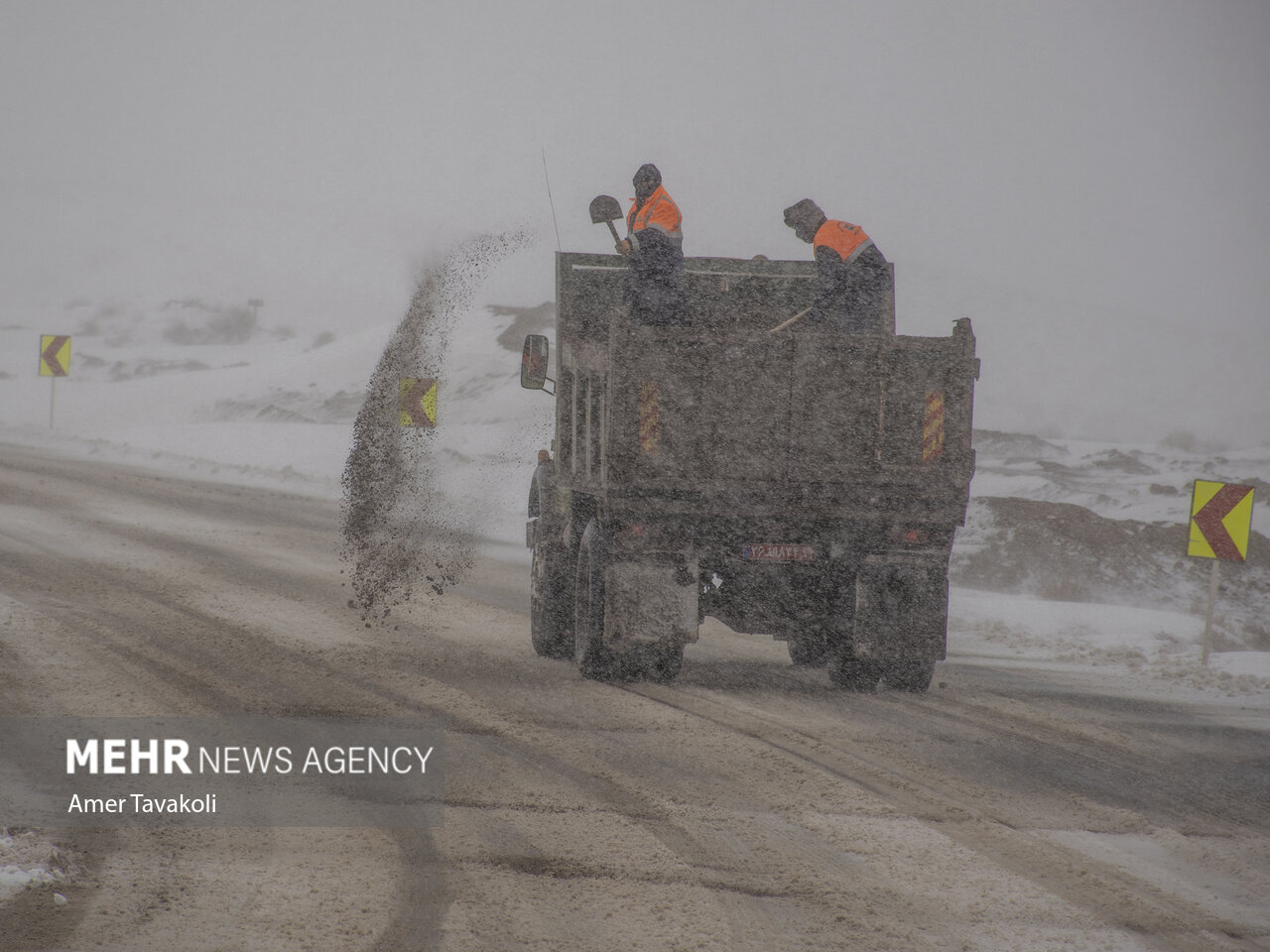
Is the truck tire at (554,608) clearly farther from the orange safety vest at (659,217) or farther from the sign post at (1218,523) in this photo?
the sign post at (1218,523)

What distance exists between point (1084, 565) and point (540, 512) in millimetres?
7775

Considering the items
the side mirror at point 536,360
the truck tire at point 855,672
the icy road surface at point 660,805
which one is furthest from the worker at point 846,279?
the icy road surface at point 660,805

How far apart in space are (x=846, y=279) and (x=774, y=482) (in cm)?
159

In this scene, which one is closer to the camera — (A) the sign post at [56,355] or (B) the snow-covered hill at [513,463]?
(B) the snow-covered hill at [513,463]

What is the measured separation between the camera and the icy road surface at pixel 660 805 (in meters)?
3.81

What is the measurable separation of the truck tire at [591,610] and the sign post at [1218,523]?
191 inches

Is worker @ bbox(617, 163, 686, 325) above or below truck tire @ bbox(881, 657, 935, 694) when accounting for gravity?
above

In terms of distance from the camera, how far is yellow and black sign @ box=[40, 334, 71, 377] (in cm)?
2678

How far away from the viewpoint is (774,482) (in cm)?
730

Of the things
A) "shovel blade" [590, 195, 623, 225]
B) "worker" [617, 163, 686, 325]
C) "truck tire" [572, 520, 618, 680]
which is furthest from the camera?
"shovel blade" [590, 195, 623, 225]

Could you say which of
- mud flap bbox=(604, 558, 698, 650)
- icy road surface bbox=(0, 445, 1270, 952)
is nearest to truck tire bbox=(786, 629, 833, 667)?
icy road surface bbox=(0, 445, 1270, 952)

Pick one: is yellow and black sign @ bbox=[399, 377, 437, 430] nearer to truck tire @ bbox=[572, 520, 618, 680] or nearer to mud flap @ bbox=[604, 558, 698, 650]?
truck tire @ bbox=[572, 520, 618, 680]

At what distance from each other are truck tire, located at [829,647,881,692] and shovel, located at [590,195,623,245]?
327cm

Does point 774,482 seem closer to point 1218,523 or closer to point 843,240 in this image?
point 843,240
